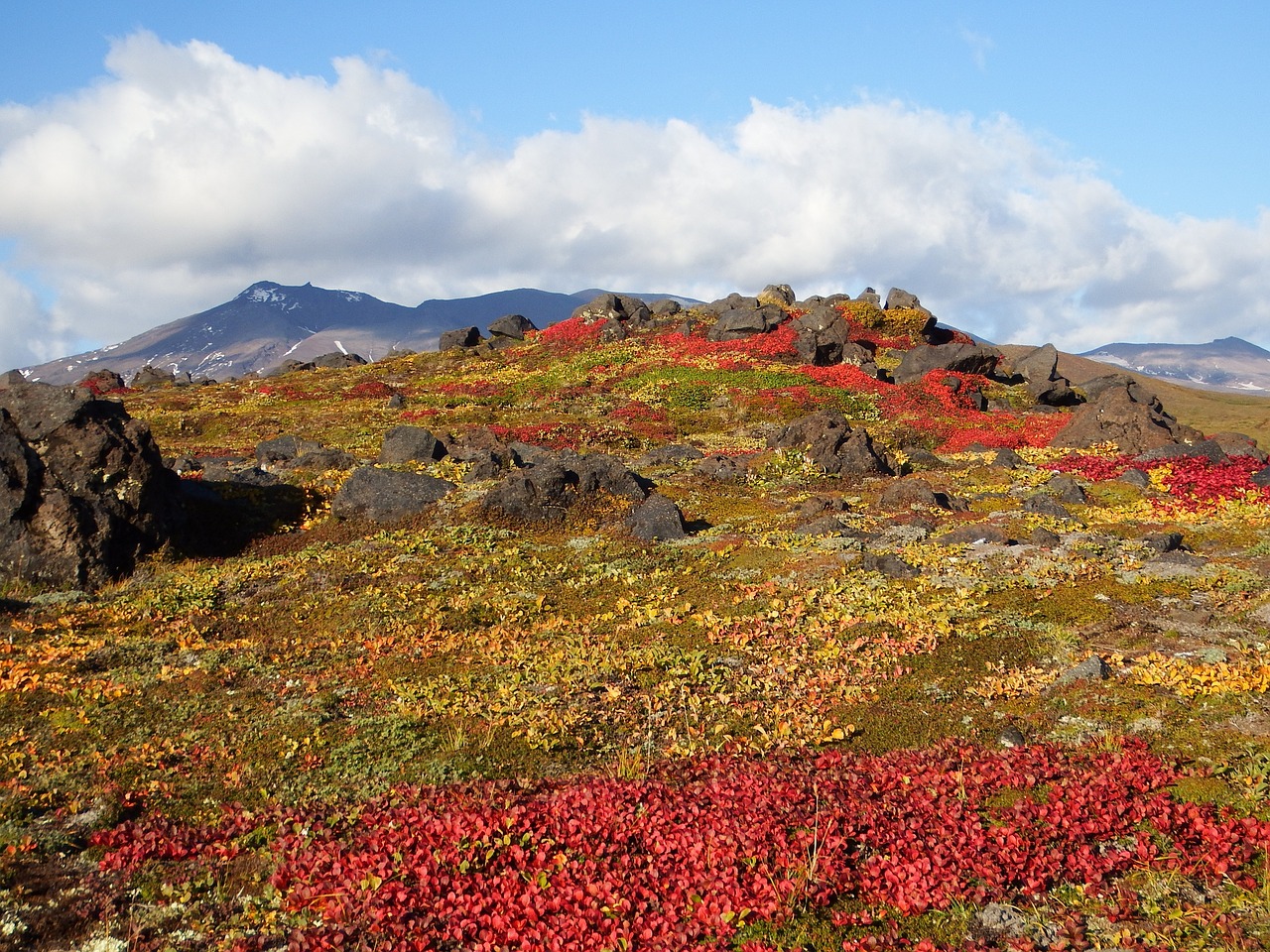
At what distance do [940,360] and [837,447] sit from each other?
28991mm

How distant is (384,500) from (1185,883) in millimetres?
26283

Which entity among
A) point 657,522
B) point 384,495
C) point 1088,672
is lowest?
point 1088,672

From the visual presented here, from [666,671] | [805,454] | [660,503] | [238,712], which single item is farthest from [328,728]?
[805,454]

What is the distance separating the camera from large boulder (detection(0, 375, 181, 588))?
2398 centimetres

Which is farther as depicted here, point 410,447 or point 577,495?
point 410,447

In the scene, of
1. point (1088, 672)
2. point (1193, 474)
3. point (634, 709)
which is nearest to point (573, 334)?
point (1193, 474)

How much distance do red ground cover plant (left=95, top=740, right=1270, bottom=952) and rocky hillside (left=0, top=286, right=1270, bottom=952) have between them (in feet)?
0.19

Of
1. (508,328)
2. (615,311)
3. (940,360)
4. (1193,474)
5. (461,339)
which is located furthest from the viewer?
(508,328)

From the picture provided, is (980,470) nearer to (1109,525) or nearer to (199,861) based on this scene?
(1109,525)

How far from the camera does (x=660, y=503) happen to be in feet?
97.7

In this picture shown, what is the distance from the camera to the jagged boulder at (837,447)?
40.3 meters

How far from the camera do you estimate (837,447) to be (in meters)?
41.5

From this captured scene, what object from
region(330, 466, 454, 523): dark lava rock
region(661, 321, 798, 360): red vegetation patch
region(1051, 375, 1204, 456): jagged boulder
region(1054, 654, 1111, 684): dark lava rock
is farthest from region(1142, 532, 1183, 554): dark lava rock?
region(661, 321, 798, 360): red vegetation patch

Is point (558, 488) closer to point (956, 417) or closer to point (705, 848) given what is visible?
point (705, 848)
